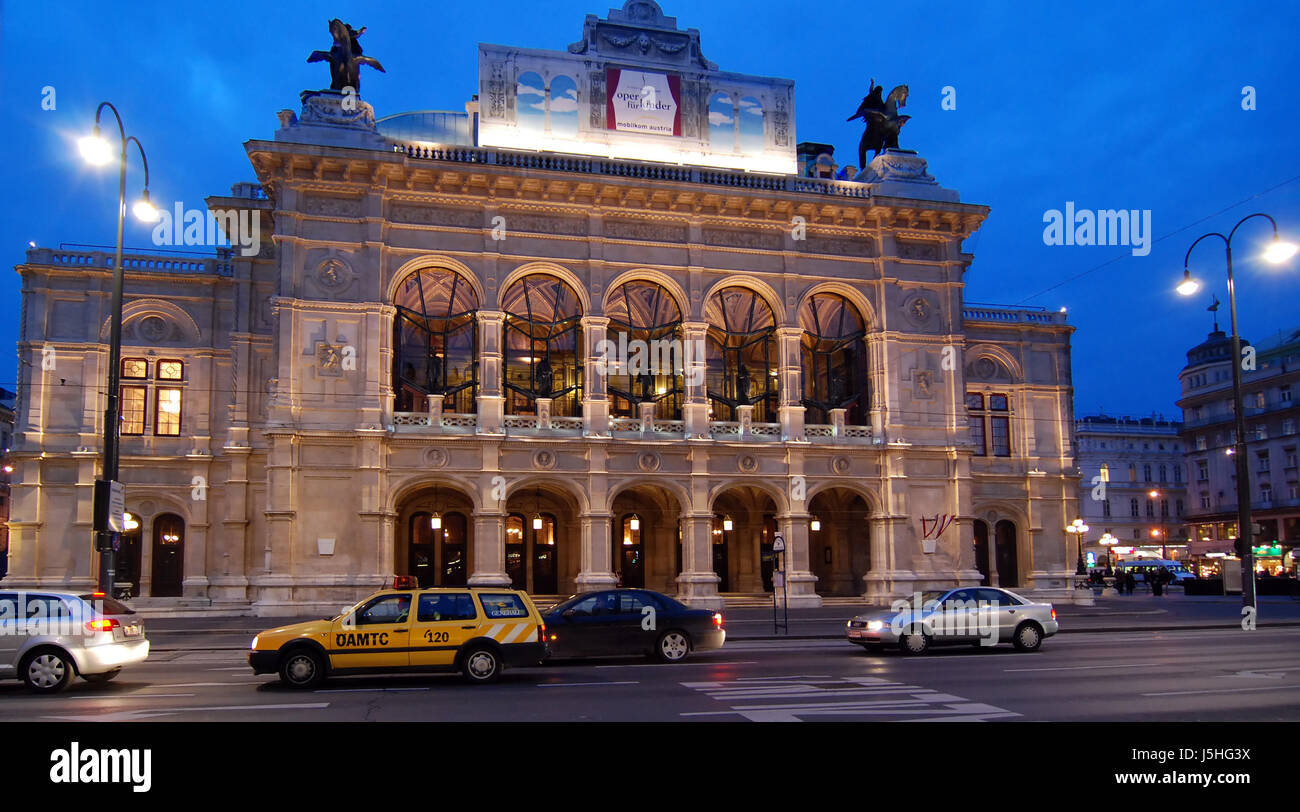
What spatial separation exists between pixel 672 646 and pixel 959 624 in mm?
6114

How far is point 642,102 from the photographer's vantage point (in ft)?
122

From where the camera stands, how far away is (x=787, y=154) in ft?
127

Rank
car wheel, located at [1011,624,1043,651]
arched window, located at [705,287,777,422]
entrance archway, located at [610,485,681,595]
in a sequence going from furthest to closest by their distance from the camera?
entrance archway, located at [610,485,681,595] < arched window, located at [705,287,777,422] < car wheel, located at [1011,624,1043,651]

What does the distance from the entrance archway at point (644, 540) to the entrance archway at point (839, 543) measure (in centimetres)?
584

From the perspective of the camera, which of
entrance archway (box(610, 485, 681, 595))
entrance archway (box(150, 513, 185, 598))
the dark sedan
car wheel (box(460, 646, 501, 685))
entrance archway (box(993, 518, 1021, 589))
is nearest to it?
car wheel (box(460, 646, 501, 685))

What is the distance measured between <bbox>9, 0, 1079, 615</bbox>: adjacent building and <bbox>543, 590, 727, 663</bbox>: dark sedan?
44.7 ft

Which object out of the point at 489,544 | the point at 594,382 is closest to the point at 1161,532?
the point at 594,382

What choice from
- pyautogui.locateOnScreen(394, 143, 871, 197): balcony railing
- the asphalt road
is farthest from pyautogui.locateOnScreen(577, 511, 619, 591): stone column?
the asphalt road

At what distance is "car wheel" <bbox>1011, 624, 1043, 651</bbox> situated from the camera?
20.5m

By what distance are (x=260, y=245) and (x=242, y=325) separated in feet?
10.4

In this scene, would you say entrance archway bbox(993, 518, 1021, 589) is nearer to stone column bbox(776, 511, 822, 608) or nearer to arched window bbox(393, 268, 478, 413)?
stone column bbox(776, 511, 822, 608)
